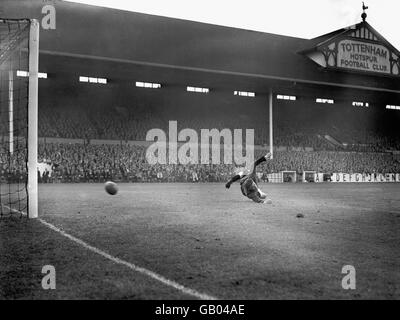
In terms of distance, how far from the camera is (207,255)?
6062 millimetres

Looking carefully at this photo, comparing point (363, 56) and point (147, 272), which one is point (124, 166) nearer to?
point (363, 56)

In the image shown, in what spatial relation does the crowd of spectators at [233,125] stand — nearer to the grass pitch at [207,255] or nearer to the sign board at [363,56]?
the sign board at [363,56]

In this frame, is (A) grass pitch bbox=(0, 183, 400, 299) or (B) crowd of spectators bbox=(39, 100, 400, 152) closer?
(A) grass pitch bbox=(0, 183, 400, 299)

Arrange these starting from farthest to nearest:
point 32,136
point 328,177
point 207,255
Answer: point 328,177 → point 32,136 → point 207,255

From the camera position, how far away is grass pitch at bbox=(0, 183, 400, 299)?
14.6ft

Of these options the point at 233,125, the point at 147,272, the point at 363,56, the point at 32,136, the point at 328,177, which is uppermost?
the point at 363,56

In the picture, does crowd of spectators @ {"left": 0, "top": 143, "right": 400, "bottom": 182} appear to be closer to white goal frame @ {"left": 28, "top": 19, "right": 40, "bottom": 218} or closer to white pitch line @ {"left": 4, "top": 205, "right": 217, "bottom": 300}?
white goal frame @ {"left": 28, "top": 19, "right": 40, "bottom": 218}

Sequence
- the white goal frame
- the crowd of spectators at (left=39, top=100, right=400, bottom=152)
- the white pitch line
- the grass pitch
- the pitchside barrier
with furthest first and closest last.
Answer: the pitchside barrier, the crowd of spectators at (left=39, top=100, right=400, bottom=152), the white goal frame, the grass pitch, the white pitch line

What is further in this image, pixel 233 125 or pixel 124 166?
pixel 233 125

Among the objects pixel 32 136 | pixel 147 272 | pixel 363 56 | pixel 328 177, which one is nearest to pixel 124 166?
pixel 328 177

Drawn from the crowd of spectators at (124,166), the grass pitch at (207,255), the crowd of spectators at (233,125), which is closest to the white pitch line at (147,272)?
the grass pitch at (207,255)

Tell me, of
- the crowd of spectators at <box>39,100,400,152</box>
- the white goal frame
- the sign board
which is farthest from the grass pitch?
the sign board

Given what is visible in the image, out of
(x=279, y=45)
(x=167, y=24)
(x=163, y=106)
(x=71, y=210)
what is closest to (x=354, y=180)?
(x=279, y=45)

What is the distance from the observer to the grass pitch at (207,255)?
4.45 metres
